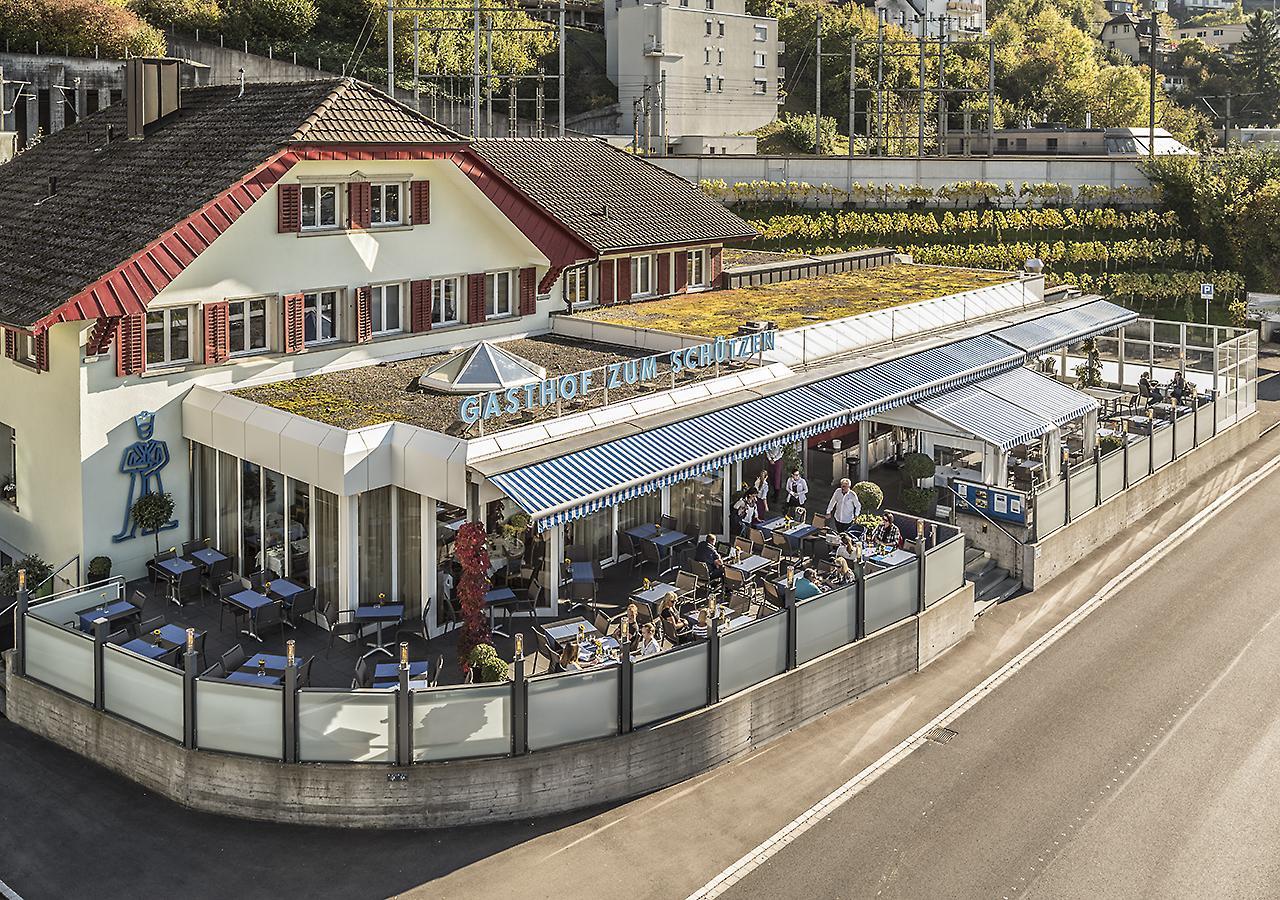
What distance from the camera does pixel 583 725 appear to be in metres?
18.1

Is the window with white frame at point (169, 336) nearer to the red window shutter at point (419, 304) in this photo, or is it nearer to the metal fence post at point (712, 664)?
the red window shutter at point (419, 304)

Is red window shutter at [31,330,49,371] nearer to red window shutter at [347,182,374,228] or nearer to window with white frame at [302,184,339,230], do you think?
window with white frame at [302,184,339,230]

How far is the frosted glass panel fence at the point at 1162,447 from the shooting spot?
109 ft

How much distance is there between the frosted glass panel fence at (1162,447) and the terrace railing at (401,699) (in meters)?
16.6

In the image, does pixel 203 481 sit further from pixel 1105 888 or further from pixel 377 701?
pixel 1105 888

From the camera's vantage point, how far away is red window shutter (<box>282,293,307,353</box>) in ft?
84.1

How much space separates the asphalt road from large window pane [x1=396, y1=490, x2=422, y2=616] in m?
5.67

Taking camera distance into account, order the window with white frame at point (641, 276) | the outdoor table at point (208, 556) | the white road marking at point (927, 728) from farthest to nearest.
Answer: the window with white frame at point (641, 276) → the outdoor table at point (208, 556) → the white road marking at point (927, 728)

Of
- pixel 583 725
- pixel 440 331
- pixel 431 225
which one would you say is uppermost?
pixel 431 225

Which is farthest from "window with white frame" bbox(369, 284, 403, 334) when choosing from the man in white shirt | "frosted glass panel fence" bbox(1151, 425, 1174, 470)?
"frosted glass panel fence" bbox(1151, 425, 1174, 470)

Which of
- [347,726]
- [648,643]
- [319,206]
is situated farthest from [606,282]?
[347,726]

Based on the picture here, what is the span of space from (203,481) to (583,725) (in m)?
10.3

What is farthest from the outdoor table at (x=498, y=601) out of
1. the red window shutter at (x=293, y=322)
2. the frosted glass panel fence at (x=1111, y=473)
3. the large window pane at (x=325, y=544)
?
the frosted glass panel fence at (x=1111, y=473)

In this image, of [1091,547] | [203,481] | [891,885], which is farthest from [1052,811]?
[203,481]
